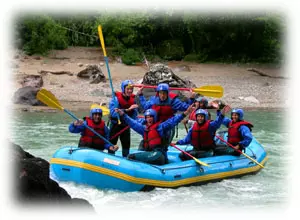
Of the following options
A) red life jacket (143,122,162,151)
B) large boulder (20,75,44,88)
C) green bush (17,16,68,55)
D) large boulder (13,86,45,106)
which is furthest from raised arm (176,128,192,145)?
green bush (17,16,68,55)

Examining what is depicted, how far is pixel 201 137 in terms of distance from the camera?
7.82 metres

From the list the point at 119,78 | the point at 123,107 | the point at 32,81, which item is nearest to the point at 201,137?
the point at 123,107

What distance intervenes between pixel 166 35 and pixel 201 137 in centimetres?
1514

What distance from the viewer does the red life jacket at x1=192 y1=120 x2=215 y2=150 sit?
7.77 meters

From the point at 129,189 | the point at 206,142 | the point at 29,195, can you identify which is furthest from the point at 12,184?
the point at 206,142

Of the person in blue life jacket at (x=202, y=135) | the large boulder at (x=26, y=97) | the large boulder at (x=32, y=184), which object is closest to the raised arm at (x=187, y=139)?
the person in blue life jacket at (x=202, y=135)

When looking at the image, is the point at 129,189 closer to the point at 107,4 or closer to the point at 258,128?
the point at 258,128

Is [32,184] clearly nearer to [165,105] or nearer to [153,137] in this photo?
[153,137]

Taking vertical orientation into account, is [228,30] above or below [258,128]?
above

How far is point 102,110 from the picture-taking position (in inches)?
299

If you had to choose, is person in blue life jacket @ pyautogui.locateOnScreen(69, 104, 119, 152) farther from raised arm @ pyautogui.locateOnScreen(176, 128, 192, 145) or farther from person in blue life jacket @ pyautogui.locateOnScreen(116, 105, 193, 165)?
raised arm @ pyautogui.locateOnScreen(176, 128, 192, 145)

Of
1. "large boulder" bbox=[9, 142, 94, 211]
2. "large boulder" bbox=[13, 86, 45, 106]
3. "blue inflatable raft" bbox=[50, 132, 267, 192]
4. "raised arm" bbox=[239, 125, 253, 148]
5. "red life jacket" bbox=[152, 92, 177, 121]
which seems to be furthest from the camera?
"large boulder" bbox=[13, 86, 45, 106]

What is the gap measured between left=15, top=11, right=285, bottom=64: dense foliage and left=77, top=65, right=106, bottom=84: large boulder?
2754mm

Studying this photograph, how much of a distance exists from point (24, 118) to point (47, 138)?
2268 mm
